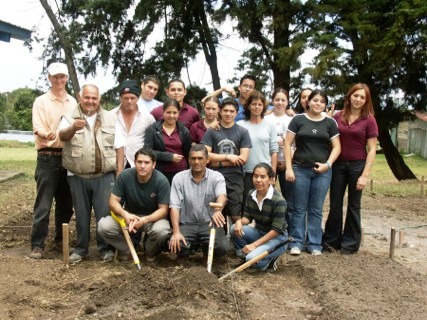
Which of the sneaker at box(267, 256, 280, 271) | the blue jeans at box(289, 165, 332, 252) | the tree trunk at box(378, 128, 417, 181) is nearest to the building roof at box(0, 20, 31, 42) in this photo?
the blue jeans at box(289, 165, 332, 252)

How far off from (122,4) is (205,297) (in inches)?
417

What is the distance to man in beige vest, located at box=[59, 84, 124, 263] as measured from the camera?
4.98m

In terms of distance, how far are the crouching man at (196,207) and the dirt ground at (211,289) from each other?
265 mm

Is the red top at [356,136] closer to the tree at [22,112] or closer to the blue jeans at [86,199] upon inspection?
the blue jeans at [86,199]

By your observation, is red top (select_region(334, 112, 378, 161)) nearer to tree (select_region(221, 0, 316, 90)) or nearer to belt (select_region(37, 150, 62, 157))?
belt (select_region(37, 150, 62, 157))

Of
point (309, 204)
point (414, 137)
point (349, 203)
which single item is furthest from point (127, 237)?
point (414, 137)

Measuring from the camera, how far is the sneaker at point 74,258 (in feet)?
16.8

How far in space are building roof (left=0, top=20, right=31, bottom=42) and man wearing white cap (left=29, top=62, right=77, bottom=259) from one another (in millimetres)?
5649

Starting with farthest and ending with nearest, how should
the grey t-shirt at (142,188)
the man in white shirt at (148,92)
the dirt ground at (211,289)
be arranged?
1. the man in white shirt at (148,92)
2. the grey t-shirt at (142,188)
3. the dirt ground at (211,289)

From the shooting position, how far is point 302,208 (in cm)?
552

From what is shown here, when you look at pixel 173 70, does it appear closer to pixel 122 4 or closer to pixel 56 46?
pixel 122 4

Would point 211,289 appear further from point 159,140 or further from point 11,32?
point 11,32

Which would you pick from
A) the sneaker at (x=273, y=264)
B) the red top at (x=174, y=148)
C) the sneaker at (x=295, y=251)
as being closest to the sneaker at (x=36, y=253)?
the red top at (x=174, y=148)

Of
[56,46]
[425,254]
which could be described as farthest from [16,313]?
[56,46]
